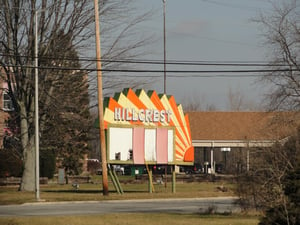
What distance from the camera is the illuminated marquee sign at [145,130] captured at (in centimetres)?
3853

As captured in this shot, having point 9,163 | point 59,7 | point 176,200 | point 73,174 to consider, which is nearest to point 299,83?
point 176,200

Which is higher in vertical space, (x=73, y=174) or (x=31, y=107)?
(x=31, y=107)

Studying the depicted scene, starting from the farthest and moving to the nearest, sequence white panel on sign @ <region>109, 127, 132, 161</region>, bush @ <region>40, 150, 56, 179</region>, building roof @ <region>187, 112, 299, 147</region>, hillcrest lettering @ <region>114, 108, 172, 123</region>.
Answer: building roof @ <region>187, 112, 299, 147</region>
bush @ <region>40, 150, 56, 179</region>
hillcrest lettering @ <region>114, 108, 172, 123</region>
white panel on sign @ <region>109, 127, 132, 161</region>

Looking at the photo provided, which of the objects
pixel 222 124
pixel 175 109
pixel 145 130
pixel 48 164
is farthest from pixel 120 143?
pixel 222 124

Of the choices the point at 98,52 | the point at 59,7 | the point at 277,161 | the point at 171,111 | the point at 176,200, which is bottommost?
the point at 176,200

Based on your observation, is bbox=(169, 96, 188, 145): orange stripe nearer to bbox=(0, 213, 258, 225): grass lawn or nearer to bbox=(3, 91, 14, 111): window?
bbox=(0, 213, 258, 225): grass lawn

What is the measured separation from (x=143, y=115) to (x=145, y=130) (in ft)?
2.91

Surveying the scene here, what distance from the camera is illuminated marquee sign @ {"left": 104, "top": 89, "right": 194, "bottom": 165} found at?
3853 cm

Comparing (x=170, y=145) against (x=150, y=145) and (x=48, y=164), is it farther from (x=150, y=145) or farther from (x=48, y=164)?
(x=48, y=164)

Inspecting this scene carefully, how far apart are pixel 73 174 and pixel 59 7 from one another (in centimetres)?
2745

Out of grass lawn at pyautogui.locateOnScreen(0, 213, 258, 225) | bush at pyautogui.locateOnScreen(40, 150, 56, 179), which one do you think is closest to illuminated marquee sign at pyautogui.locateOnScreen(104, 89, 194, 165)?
grass lawn at pyautogui.locateOnScreen(0, 213, 258, 225)

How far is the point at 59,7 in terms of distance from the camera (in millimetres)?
39000

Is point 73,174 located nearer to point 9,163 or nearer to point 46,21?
point 9,163

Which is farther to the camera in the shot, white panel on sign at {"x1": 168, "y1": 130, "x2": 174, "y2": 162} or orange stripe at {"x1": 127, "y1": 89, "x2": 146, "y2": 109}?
white panel on sign at {"x1": 168, "y1": 130, "x2": 174, "y2": 162}
